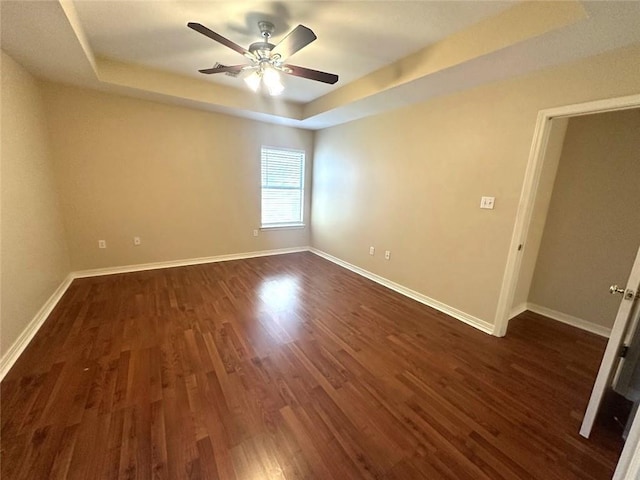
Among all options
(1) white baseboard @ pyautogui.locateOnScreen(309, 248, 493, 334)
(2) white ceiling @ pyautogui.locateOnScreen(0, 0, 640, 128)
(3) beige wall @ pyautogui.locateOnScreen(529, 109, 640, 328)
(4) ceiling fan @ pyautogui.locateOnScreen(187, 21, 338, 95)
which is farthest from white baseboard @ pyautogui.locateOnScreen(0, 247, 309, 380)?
(3) beige wall @ pyautogui.locateOnScreen(529, 109, 640, 328)

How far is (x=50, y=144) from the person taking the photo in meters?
3.09

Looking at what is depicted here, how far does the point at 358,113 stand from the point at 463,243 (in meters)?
2.32

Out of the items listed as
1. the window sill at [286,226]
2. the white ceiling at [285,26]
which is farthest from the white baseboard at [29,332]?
the window sill at [286,226]

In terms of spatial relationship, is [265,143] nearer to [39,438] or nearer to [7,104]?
[7,104]

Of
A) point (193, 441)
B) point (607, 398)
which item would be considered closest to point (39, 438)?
point (193, 441)

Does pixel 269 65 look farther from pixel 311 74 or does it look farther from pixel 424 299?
pixel 424 299

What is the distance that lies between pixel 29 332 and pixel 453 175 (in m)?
4.32

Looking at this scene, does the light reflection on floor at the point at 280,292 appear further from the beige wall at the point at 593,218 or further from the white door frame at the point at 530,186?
the beige wall at the point at 593,218

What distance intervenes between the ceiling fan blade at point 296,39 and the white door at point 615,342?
228cm

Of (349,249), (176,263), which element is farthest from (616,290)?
(176,263)

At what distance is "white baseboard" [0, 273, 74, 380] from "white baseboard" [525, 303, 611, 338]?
5101 mm

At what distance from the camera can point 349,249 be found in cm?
446

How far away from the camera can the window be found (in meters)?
4.77

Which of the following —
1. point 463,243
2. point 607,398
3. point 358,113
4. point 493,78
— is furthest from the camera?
point 358,113
